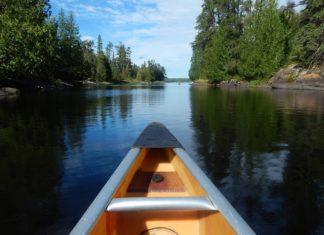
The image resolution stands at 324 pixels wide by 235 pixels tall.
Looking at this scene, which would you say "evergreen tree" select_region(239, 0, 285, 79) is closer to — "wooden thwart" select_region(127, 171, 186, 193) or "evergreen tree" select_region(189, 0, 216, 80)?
"evergreen tree" select_region(189, 0, 216, 80)

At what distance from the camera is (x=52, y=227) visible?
19.5 ft

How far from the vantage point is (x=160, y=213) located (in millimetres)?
4789

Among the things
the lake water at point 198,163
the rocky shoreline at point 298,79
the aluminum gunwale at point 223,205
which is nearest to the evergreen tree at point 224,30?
the rocky shoreline at point 298,79

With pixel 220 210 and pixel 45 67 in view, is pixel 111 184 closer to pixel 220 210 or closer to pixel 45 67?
pixel 220 210

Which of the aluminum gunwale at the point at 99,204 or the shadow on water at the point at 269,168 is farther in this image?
the shadow on water at the point at 269,168

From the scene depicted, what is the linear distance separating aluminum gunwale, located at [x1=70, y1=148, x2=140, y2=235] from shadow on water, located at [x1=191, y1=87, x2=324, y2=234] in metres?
2.70

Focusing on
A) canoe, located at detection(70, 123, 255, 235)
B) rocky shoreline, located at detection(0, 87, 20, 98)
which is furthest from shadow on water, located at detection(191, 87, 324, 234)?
rocky shoreline, located at detection(0, 87, 20, 98)

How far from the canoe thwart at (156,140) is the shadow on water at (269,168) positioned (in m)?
1.65

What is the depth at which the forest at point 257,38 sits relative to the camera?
4528cm

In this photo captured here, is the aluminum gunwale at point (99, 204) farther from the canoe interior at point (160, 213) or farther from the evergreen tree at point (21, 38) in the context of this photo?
the evergreen tree at point (21, 38)

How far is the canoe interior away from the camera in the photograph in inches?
Result: 163

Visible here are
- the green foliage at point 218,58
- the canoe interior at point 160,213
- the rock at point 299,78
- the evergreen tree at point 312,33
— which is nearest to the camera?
the canoe interior at point 160,213

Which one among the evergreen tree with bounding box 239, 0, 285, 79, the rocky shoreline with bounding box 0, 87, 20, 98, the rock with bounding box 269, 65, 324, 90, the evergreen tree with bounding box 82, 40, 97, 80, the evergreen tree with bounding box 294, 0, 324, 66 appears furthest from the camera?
the evergreen tree with bounding box 82, 40, 97, 80

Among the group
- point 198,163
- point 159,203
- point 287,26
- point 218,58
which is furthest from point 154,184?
point 218,58
